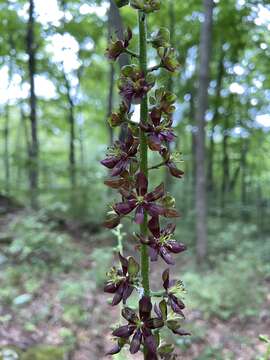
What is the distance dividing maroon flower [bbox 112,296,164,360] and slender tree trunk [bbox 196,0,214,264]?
7.02m

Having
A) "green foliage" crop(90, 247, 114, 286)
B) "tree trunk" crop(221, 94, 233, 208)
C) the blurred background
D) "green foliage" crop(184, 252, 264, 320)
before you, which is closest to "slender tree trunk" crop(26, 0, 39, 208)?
the blurred background

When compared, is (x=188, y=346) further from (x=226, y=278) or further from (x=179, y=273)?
(x=179, y=273)

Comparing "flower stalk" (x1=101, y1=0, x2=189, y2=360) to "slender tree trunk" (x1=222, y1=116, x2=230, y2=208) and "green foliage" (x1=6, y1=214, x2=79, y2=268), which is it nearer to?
"green foliage" (x1=6, y1=214, x2=79, y2=268)

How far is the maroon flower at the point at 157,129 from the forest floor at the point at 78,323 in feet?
11.5

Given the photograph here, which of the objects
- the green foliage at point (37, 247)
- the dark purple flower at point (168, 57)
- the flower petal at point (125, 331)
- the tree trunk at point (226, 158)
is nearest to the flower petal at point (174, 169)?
the dark purple flower at point (168, 57)

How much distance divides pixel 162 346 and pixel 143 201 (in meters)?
0.57

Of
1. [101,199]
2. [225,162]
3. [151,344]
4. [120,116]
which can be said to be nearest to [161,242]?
[151,344]

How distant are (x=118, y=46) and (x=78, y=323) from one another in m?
4.52

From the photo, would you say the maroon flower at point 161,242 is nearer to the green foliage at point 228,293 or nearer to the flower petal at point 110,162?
the flower petal at point 110,162

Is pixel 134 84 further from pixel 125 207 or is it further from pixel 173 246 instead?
pixel 173 246

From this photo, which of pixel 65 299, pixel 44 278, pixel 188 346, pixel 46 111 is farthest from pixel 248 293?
pixel 46 111

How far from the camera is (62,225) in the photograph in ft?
32.1

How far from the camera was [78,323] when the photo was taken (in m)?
5.26

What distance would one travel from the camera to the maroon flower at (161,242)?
4.72 ft
